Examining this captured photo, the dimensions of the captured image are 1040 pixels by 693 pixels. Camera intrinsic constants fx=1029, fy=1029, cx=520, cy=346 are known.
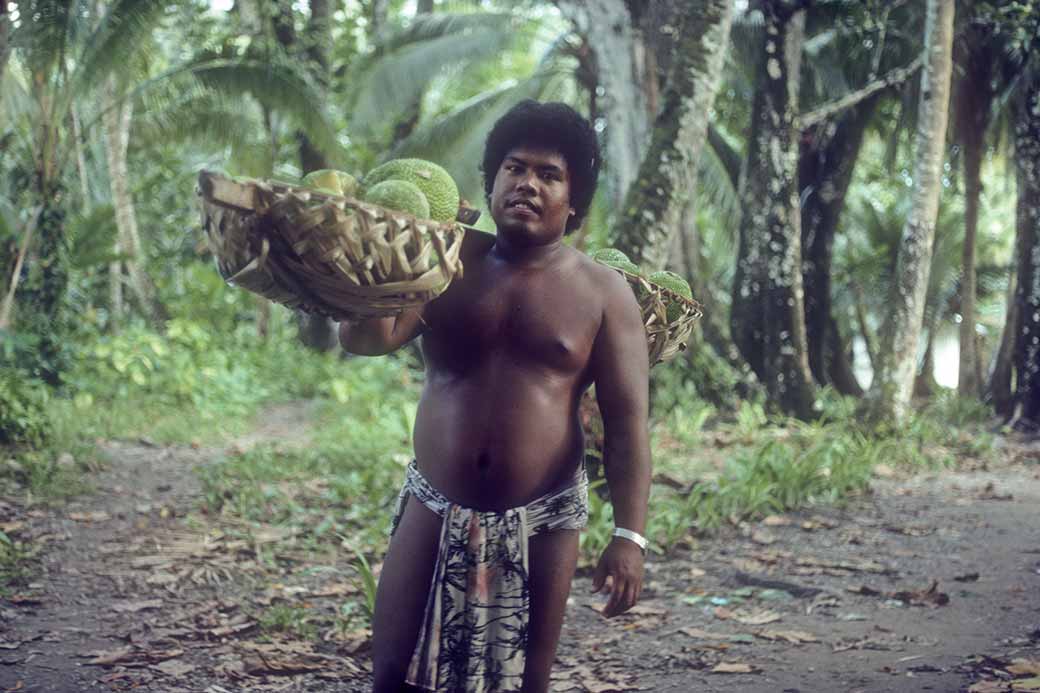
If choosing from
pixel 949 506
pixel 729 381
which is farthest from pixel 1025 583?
pixel 729 381

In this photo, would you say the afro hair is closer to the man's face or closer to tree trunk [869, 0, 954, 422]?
the man's face

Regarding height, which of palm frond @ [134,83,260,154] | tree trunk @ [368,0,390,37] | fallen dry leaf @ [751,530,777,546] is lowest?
fallen dry leaf @ [751,530,777,546]

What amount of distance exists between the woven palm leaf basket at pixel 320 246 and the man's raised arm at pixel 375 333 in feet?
0.55

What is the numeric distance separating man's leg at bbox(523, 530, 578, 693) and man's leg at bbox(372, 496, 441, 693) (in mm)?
243

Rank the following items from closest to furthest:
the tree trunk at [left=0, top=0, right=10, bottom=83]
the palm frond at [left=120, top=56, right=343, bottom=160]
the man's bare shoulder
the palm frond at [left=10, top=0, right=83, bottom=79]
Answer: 1. the man's bare shoulder
2. the tree trunk at [left=0, top=0, right=10, bottom=83]
3. the palm frond at [left=10, top=0, right=83, bottom=79]
4. the palm frond at [left=120, top=56, right=343, bottom=160]

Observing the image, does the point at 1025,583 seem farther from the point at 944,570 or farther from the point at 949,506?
the point at 949,506

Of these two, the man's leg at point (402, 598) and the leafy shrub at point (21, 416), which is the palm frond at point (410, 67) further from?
the man's leg at point (402, 598)

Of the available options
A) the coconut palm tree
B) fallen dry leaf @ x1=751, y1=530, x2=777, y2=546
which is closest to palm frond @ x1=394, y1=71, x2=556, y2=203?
the coconut palm tree

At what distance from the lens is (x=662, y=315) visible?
104 inches

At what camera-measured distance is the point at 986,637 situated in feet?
12.7

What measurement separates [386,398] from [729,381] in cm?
327

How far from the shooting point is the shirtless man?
2311 mm

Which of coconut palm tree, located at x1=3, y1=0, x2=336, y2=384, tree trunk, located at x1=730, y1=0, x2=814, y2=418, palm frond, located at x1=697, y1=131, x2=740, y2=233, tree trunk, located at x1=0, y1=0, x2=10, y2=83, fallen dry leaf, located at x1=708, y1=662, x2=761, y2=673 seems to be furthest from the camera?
palm frond, located at x1=697, y1=131, x2=740, y2=233

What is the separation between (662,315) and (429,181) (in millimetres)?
808
